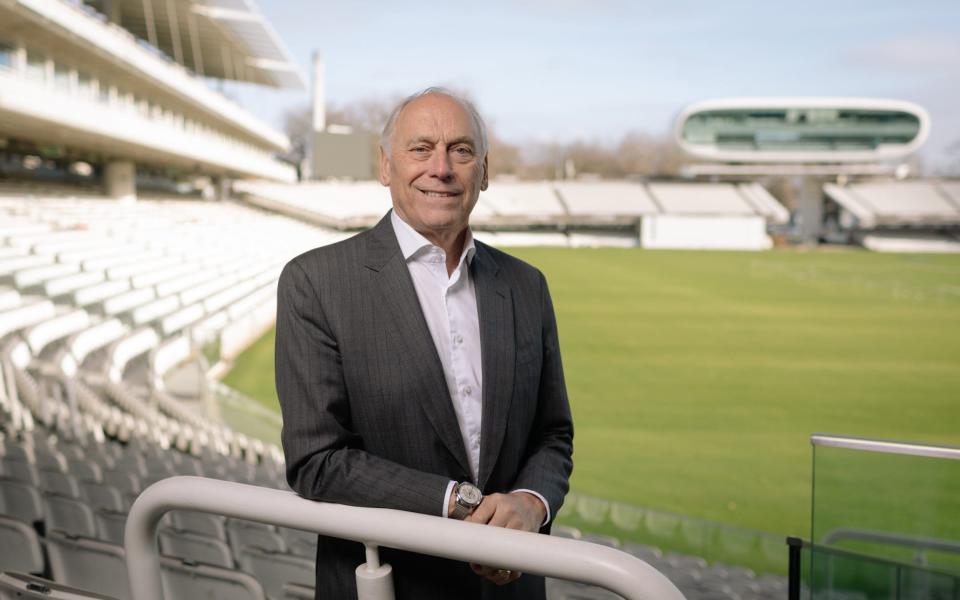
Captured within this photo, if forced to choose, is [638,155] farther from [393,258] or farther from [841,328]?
[393,258]

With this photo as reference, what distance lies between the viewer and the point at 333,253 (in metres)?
1.89

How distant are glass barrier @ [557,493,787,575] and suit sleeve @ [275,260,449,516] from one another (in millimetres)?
3901

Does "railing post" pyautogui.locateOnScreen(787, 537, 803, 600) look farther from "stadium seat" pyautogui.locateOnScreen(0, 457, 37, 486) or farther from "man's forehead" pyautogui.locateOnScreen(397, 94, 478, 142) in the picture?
"stadium seat" pyautogui.locateOnScreen(0, 457, 37, 486)

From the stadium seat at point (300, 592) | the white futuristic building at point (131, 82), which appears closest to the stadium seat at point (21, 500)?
the stadium seat at point (300, 592)

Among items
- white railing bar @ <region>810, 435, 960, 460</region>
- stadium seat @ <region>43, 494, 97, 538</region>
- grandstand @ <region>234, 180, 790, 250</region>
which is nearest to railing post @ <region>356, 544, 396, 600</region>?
white railing bar @ <region>810, 435, 960, 460</region>

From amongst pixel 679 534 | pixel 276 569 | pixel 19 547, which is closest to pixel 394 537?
pixel 276 569

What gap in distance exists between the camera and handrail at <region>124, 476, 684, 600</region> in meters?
1.20

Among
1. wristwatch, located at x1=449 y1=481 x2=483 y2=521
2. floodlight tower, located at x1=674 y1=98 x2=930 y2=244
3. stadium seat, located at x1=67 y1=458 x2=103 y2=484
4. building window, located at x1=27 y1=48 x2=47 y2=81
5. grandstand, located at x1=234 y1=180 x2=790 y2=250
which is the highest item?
floodlight tower, located at x1=674 y1=98 x2=930 y2=244

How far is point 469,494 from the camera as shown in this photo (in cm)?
167

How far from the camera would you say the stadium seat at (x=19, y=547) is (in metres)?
2.84

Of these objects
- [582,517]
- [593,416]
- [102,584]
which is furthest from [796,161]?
[102,584]

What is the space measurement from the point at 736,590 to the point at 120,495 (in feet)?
11.4

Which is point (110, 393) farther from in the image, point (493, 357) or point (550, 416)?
point (493, 357)

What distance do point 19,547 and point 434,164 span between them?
2.24 m
